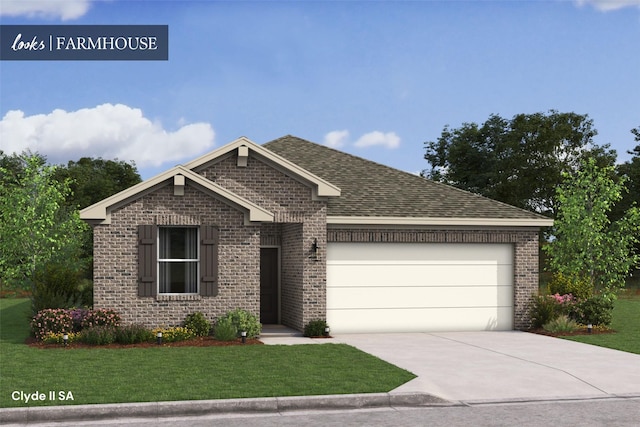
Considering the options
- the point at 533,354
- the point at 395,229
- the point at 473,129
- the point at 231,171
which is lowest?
the point at 533,354

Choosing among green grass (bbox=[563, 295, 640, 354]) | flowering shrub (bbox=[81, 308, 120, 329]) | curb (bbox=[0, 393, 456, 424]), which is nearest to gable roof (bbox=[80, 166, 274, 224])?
flowering shrub (bbox=[81, 308, 120, 329])

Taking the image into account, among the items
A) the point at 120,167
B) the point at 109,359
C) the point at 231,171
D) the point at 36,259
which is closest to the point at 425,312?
the point at 231,171

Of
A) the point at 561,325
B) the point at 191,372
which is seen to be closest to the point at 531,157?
the point at 561,325

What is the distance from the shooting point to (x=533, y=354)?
635 inches

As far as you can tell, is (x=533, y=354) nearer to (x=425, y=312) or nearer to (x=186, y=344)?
(x=425, y=312)

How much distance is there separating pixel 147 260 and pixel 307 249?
4166 mm

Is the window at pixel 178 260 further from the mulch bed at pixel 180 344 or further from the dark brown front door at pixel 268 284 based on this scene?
the dark brown front door at pixel 268 284

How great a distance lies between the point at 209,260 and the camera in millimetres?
18750

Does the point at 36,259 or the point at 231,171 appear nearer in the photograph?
the point at 231,171

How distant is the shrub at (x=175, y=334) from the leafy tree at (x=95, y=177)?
1722 inches

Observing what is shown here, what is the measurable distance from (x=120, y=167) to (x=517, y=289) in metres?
53.9

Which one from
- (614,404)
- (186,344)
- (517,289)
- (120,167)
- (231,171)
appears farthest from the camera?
(120,167)

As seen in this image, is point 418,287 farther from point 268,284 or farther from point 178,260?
point 178,260

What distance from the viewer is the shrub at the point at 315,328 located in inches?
765
